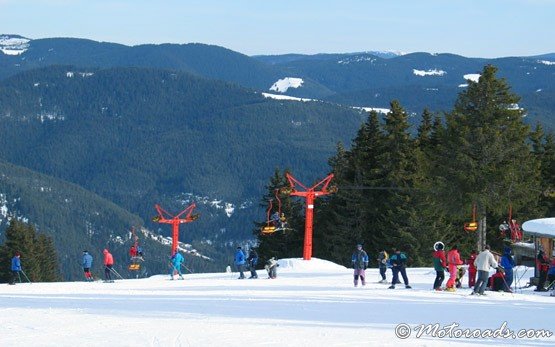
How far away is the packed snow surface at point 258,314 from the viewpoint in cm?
1920

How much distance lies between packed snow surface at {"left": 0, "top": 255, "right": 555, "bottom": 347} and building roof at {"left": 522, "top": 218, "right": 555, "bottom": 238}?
439cm

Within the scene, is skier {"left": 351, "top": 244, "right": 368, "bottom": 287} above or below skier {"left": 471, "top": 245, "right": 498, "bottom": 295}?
below

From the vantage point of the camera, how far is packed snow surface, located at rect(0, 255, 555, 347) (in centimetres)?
1920

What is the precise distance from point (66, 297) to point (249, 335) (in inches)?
397

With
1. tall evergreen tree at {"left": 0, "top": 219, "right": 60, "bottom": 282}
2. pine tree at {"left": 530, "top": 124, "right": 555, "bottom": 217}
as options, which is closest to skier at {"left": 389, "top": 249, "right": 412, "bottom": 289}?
pine tree at {"left": 530, "top": 124, "right": 555, "bottom": 217}

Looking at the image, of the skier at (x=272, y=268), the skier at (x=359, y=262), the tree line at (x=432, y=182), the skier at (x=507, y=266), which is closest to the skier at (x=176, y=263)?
the skier at (x=272, y=268)

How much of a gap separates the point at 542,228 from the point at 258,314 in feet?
47.0

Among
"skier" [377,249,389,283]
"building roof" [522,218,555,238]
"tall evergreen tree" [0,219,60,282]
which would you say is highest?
"building roof" [522,218,555,238]

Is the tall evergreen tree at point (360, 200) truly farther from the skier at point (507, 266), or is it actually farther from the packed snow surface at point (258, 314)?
the skier at point (507, 266)

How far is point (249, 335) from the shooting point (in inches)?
774

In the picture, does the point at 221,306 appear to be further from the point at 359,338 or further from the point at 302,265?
the point at 302,265

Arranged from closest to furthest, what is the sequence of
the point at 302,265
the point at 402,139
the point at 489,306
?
1. the point at 489,306
2. the point at 302,265
3. the point at 402,139

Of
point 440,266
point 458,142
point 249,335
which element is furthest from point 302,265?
point 249,335

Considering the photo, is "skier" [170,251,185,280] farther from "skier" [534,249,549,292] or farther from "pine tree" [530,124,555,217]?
"pine tree" [530,124,555,217]
